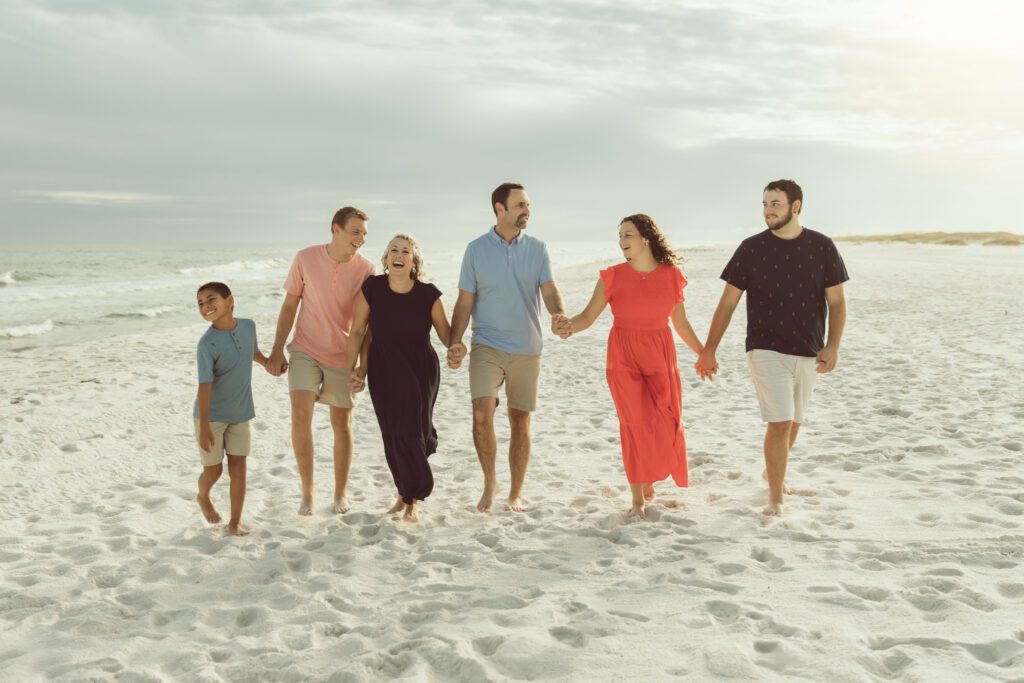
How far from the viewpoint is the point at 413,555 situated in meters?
4.84

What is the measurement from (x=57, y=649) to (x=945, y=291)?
2121cm

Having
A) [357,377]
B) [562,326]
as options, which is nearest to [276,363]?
[357,377]

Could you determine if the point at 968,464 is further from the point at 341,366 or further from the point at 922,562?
the point at 341,366

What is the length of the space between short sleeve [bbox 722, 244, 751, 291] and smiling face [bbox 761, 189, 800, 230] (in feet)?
0.81

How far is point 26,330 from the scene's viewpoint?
1942 cm

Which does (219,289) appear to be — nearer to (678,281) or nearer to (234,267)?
(678,281)

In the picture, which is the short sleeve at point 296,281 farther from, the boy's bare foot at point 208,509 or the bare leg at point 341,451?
the boy's bare foot at point 208,509

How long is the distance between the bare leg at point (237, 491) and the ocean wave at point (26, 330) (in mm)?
16406

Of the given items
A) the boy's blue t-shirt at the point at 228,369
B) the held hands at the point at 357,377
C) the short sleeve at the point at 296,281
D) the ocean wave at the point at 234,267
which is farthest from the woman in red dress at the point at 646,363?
the ocean wave at the point at 234,267

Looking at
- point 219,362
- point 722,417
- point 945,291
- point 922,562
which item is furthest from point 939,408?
point 945,291

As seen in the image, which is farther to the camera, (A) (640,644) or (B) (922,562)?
(B) (922,562)

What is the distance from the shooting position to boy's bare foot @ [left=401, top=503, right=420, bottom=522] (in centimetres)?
542

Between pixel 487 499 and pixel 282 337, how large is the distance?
69.1 inches

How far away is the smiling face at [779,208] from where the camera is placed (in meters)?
5.13
